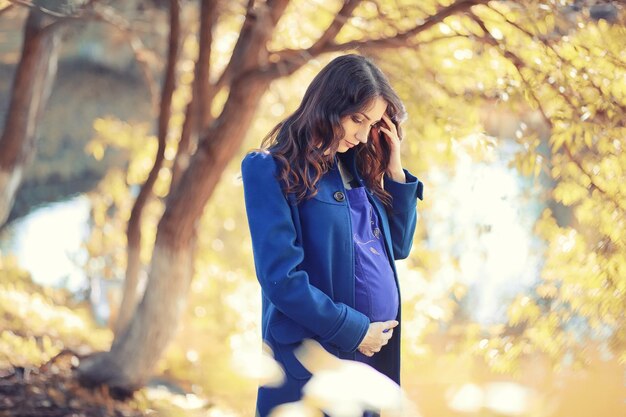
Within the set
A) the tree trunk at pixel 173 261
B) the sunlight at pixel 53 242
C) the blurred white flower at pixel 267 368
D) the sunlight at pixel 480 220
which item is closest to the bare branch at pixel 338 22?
the tree trunk at pixel 173 261

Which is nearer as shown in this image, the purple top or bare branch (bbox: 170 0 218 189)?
the purple top

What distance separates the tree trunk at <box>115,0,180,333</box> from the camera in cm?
528

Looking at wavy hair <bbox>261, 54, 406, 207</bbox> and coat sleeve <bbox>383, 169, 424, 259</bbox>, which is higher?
wavy hair <bbox>261, 54, 406, 207</bbox>

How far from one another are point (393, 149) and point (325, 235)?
41 cm

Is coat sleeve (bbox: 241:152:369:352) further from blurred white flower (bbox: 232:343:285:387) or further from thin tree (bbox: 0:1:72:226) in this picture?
thin tree (bbox: 0:1:72:226)

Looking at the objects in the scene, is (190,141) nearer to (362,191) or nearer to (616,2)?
(616,2)

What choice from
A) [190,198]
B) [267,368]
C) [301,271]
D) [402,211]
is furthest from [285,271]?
[190,198]

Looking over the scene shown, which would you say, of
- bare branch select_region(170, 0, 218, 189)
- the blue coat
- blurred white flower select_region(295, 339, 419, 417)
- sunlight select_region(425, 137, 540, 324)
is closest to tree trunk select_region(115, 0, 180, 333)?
bare branch select_region(170, 0, 218, 189)

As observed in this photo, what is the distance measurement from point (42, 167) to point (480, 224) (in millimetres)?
8160

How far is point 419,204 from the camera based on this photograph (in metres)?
5.49

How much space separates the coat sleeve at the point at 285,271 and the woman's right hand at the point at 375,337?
3cm

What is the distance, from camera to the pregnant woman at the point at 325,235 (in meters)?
1.98

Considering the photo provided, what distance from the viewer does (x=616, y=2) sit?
3.44m

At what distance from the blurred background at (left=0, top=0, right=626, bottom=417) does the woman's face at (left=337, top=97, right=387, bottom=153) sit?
0.31m
